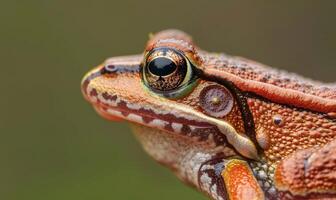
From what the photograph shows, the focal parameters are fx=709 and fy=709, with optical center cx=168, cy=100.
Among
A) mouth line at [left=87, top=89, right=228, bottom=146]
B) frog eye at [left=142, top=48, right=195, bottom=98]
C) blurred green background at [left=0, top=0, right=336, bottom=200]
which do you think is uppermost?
blurred green background at [left=0, top=0, right=336, bottom=200]

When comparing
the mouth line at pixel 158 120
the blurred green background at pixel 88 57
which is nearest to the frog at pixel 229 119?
the mouth line at pixel 158 120

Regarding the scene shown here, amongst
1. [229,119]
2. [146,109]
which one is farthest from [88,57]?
[229,119]

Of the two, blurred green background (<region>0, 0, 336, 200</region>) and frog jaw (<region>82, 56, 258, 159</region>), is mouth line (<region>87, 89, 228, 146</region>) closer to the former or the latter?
frog jaw (<region>82, 56, 258, 159</region>)

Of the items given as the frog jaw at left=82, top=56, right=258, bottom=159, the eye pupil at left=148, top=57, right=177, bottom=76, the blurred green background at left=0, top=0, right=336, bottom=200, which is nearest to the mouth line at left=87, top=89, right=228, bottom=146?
the frog jaw at left=82, top=56, right=258, bottom=159

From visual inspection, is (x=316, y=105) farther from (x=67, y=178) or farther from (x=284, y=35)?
(x=284, y=35)

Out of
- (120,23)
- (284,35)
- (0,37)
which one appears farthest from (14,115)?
(284,35)

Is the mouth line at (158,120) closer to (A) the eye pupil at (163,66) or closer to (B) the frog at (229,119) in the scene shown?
(B) the frog at (229,119)
